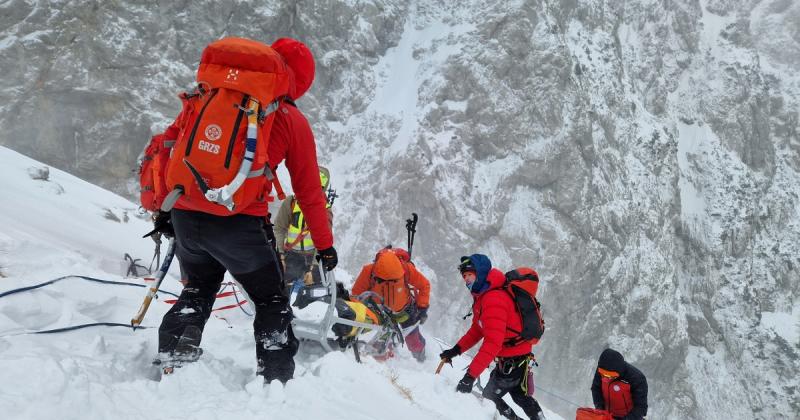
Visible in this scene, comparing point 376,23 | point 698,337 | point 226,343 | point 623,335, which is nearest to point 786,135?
point 698,337

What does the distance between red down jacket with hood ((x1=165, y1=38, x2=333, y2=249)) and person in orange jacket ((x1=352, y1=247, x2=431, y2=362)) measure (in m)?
3.32

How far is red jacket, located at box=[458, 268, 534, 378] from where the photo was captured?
4.68 meters

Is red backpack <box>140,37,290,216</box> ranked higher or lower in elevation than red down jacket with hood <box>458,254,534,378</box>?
higher

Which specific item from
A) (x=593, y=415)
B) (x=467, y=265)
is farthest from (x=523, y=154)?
(x=593, y=415)

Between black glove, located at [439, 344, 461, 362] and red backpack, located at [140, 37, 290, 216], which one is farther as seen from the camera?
black glove, located at [439, 344, 461, 362]

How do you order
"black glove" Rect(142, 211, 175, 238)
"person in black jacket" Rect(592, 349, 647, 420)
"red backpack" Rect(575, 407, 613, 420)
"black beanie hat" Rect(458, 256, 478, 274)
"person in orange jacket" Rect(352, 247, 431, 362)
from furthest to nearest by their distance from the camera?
1. "person in orange jacket" Rect(352, 247, 431, 362)
2. "person in black jacket" Rect(592, 349, 647, 420)
3. "black beanie hat" Rect(458, 256, 478, 274)
4. "red backpack" Rect(575, 407, 613, 420)
5. "black glove" Rect(142, 211, 175, 238)

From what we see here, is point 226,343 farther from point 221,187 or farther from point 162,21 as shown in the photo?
point 162,21

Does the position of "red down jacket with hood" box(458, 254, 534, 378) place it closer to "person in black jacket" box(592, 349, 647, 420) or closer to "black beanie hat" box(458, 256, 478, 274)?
"black beanie hat" box(458, 256, 478, 274)

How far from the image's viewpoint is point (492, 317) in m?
4.75

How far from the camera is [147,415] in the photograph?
6.67ft

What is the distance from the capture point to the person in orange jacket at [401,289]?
663 cm

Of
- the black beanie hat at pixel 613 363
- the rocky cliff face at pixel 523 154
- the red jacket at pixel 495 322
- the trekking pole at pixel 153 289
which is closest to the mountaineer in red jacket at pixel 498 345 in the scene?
the red jacket at pixel 495 322

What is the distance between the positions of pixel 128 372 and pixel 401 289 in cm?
441

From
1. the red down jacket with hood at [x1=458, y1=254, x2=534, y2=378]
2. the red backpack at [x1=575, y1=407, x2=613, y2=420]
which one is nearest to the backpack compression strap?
the red down jacket with hood at [x1=458, y1=254, x2=534, y2=378]
